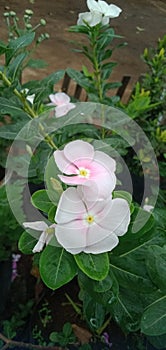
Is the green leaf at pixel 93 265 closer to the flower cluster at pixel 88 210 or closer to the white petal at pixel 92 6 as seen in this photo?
the flower cluster at pixel 88 210

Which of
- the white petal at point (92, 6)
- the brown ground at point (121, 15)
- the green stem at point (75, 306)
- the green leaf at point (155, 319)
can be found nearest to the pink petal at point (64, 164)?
the green leaf at point (155, 319)

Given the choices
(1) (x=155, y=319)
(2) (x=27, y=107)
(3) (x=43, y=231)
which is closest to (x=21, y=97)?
(2) (x=27, y=107)

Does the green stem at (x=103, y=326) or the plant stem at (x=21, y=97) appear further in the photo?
the green stem at (x=103, y=326)

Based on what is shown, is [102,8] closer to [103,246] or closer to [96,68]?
[96,68]

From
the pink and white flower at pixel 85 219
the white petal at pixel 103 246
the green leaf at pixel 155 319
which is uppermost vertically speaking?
the pink and white flower at pixel 85 219

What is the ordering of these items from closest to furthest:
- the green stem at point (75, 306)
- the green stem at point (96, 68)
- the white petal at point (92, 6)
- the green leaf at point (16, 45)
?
the green leaf at point (16, 45) → the white petal at point (92, 6) → the green stem at point (96, 68) → the green stem at point (75, 306)

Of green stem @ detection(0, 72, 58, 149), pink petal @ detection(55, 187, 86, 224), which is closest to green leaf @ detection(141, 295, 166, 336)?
pink petal @ detection(55, 187, 86, 224)
